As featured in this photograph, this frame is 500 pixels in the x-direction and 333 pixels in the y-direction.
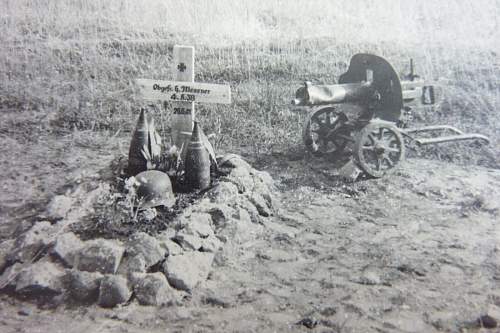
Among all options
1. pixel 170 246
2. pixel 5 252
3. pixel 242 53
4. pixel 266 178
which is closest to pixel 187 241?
pixel 170 246

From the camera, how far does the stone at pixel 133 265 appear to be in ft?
9.23

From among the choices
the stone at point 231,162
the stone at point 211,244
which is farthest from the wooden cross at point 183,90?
the stone at point 211,244

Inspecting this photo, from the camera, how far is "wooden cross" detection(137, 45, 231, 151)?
3.98 m

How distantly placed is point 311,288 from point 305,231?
0.94 metres

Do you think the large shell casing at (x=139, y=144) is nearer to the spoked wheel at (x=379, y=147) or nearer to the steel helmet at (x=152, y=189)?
the steel helmet at (x=152, y=189)

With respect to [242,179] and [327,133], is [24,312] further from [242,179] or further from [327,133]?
[327,133]

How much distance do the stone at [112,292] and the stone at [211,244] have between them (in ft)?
2.28

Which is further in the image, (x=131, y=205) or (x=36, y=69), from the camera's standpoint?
(x=36, y=69)

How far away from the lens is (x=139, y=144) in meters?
3.85

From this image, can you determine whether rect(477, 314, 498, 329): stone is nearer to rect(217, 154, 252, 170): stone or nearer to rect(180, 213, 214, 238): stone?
rect(180, 213, 214, 238): stone

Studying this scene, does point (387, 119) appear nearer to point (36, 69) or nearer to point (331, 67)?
point (331, 67)

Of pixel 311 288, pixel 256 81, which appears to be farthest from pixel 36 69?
pixel 311 288

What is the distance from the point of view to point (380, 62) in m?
5.05

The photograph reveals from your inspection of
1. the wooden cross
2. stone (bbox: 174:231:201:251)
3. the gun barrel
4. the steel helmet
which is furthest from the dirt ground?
the wooden cross
